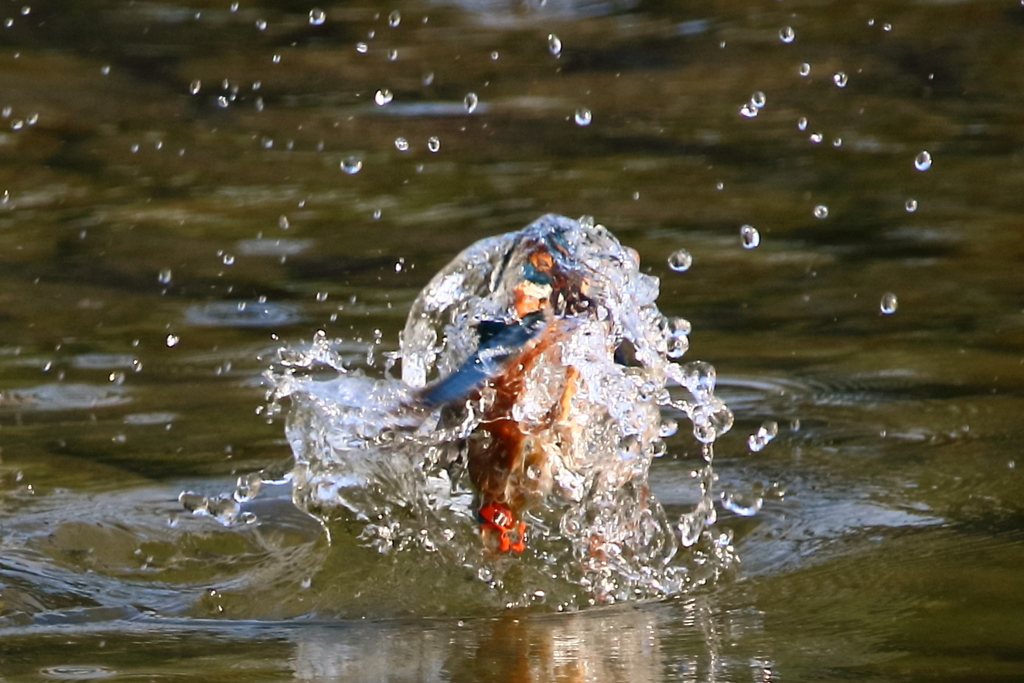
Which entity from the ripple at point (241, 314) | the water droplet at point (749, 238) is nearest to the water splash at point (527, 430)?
the water droplet at point (749, 238)

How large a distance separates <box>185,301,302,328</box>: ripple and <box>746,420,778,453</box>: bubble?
6.56 feet

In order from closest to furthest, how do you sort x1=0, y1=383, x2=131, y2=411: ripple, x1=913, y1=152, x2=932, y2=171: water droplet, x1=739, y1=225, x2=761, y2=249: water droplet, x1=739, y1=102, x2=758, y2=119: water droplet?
x1=0, y1=383, x2=131, y2=411: ripple
x1=739, y1=225, x2=761, y2=249: water droplet
x1=913, y1=152, x2=932, y2=171: water droplet
x1=739, y1=102, x2=758, y2=119: water droplet

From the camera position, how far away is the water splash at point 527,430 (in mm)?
3174

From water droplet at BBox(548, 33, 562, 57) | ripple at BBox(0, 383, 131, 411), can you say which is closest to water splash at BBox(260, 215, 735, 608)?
ripple at BBox(0, 383, 131, 411)

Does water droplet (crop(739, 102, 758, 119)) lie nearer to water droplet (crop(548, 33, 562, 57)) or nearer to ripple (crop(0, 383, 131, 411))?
water droplet (crop(548, 33, 562, 57))

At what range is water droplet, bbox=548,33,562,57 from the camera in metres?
9.34

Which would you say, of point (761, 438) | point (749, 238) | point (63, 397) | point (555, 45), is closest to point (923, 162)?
point (749, 238)

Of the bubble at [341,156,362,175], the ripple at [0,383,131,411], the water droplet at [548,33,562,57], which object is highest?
the water droplet at [548,33,562,57]

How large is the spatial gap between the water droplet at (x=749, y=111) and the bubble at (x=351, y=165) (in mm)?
2012

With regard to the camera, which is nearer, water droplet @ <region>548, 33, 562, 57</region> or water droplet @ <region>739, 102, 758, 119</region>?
water droplet @ <region>739, 102, 758, 119</region>

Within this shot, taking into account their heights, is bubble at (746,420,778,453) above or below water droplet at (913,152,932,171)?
below

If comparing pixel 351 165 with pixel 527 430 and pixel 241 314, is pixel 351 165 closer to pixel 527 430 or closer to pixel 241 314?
pixel 241 314

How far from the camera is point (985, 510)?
3479 mm

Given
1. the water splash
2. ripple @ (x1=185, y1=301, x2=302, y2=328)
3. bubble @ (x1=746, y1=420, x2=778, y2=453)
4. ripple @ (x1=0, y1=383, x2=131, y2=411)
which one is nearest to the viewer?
the water splash
